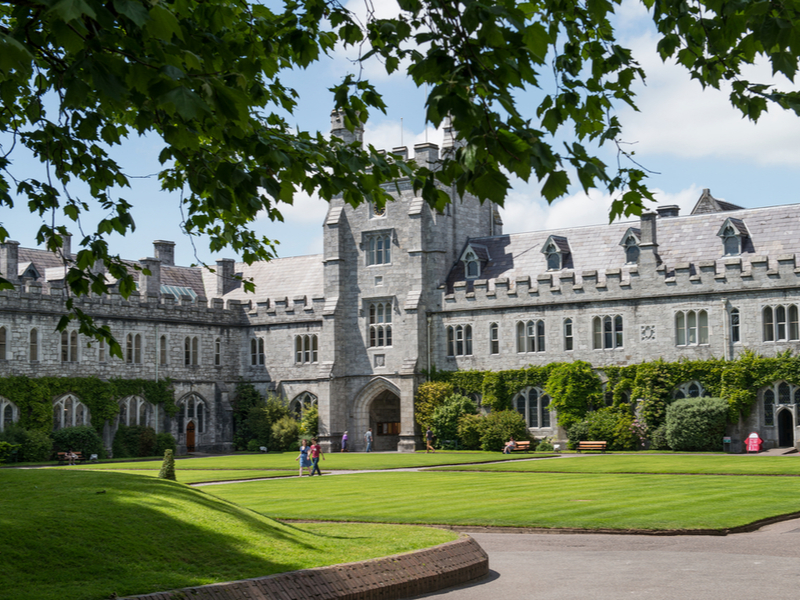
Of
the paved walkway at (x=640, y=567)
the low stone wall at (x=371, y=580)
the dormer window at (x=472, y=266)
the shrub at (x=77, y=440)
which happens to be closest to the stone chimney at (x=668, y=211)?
the dormer window at (x=472, y=266)

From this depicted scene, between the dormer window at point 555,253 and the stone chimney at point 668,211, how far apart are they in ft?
14.2

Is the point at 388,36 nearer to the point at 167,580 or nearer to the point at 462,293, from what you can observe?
the point at 167,580

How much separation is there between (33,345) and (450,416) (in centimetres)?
1745

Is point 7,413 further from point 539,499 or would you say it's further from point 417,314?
point 539,499

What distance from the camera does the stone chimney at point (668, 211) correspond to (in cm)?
4447

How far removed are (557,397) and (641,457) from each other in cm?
815

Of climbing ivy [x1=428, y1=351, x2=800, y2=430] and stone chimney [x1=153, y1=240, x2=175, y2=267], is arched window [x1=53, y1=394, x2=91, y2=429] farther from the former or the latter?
climbing ivy [x1=428, y1=351, x2=800, y2=430]

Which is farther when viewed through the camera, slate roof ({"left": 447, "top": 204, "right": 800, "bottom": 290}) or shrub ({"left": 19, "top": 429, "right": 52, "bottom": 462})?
shrub ({"left": 19, "top": 429, "right": 52, "bottom": 462})

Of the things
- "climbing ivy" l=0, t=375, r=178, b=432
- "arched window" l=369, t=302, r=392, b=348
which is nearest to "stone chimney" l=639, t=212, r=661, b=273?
"arched window" l=369, t=302, r=392, b=348

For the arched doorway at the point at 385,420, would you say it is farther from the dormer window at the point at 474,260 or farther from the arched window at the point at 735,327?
the arched window at the point at 735,327

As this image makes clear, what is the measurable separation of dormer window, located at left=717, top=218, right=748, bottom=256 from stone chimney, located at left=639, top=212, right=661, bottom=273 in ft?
8.36

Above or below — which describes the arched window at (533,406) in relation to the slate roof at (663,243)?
below

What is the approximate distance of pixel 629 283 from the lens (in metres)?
40.8

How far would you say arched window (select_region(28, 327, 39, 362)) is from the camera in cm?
4178
